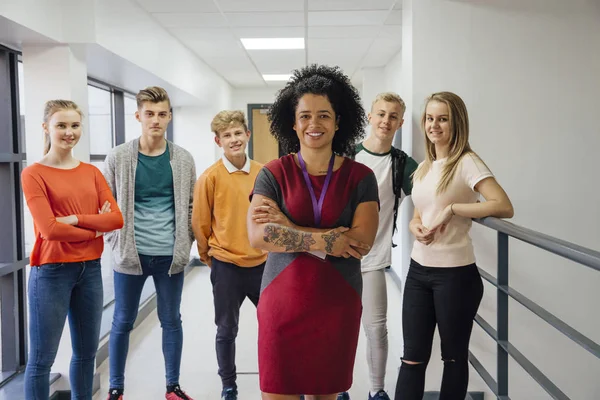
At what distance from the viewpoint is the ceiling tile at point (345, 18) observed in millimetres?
4039

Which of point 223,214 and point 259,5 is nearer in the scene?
point 223,214

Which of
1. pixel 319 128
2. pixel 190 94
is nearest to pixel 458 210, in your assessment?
pixel 319 128

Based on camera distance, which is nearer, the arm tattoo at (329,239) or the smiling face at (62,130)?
the arm tattoo at (329,239)

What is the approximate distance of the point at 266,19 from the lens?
421cm

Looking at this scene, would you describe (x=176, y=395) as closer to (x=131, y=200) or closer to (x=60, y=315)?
(x=60, y=315)

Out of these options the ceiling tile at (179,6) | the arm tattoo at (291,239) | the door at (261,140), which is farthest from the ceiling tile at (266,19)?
the door at (261,140)

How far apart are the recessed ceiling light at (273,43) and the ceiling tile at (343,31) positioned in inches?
9.8

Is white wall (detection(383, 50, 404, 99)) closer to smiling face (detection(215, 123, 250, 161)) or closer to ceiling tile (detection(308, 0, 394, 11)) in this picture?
ceiling tile (detection(308, 0, 394, 11))

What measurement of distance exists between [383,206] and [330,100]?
97cm

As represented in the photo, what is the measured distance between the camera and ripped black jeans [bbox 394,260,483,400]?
1.93 metres

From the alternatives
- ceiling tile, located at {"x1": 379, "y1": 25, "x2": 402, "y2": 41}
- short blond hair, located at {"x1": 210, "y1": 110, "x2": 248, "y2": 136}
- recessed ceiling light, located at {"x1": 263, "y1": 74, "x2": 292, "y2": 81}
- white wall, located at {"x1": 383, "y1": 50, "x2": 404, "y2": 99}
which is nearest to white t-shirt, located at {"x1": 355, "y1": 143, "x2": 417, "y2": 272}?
short blond hair, located at {"x1": 210, "y1": 110, "x2": 248, "y2": 136}

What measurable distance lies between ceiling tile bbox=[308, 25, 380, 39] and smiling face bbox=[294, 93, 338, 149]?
3043 millimetres

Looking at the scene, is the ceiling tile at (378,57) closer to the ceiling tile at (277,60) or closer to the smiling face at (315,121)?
the ceiling tile at (277,60)

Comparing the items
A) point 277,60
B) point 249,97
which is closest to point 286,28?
point 277,60
